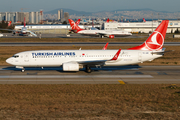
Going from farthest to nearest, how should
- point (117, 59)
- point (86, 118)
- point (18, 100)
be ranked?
point (117, 59)
point (18, 100)
point (86, 118)

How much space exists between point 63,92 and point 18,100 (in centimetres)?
475

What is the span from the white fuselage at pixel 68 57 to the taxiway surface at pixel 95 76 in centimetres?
157

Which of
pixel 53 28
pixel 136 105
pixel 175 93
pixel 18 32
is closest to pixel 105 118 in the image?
pixel 136 105

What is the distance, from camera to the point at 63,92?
23.7 metres

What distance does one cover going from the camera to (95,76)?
1289 inches

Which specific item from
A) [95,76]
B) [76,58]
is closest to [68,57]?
[76,58]

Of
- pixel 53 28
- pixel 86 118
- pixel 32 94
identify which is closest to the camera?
pixel 86 118

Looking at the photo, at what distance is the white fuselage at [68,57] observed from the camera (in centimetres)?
3422

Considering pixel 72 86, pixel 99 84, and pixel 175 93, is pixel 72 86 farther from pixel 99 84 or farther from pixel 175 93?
pixel 175 93

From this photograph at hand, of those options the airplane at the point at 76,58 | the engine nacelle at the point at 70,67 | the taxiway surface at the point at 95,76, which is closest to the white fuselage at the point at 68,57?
the airplane at the point at 76,58

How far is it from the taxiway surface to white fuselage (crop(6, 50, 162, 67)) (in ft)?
5.15

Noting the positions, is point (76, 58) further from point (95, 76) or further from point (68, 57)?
point (95, 76)

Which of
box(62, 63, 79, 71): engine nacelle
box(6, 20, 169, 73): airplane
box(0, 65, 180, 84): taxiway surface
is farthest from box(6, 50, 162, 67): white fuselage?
box(0, 65, 180, 84): taxiway surface

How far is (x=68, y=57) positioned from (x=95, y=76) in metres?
5.12
